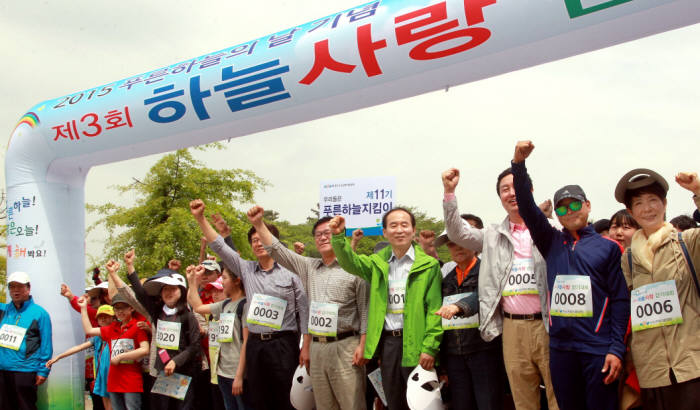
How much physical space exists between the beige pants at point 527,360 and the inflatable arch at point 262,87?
188cm

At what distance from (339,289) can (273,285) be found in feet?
2.36

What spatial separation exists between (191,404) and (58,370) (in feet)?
6.98

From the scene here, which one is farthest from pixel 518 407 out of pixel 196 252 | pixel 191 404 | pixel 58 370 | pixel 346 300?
pixel 196 252

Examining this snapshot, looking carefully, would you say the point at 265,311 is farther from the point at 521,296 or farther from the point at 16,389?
the point at 16,389

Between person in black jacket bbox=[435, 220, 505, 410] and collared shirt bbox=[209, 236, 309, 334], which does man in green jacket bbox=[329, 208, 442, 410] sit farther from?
collared shirt bbox=[209, 236, 309, 334]

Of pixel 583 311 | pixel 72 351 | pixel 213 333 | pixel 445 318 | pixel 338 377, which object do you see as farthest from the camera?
pixel 72 351

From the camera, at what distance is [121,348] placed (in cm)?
555

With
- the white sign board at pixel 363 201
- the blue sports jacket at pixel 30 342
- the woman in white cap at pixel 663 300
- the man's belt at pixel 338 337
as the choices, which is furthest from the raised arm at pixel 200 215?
the woman in white cap at pixel 663 300

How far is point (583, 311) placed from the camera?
10.8ft

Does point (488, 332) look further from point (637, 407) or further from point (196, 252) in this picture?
point (196, 252)

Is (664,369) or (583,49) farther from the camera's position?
(583,49)

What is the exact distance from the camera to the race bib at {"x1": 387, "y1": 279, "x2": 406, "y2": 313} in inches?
164

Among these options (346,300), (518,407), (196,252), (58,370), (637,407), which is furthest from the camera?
(196,252)

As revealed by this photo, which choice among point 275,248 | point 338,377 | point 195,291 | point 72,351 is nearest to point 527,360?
point 338,377
